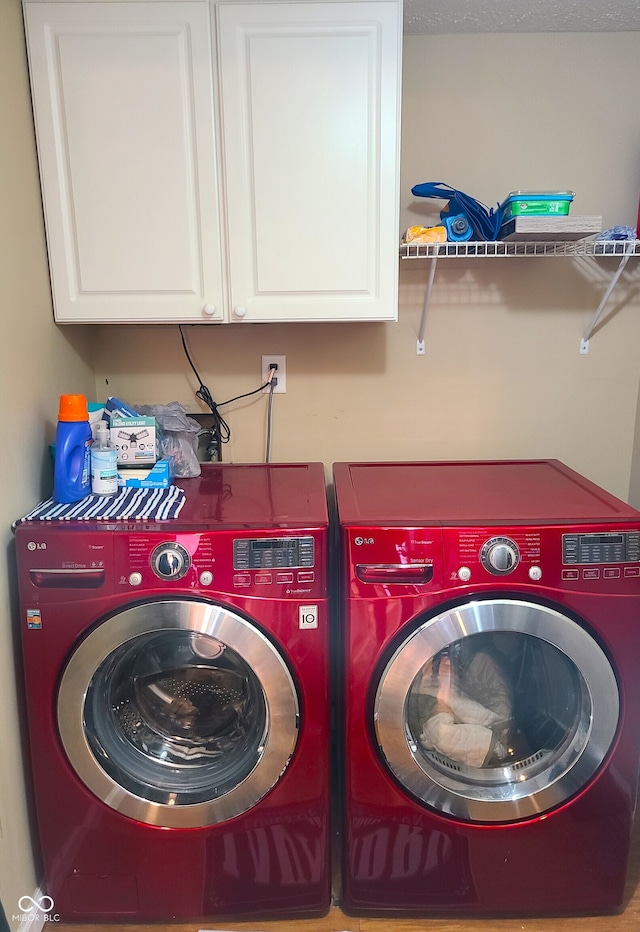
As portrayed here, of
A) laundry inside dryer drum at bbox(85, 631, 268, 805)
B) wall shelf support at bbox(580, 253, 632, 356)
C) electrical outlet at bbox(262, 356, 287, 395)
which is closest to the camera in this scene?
laundry inside dryer drum at bbox(85, 631, 268, 805)

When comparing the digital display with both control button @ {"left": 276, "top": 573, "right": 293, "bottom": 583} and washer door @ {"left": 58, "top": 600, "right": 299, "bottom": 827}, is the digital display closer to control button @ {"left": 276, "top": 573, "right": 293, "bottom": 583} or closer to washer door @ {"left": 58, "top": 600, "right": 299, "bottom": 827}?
control button @ {"left": 276, "top": 573, "right": 293, "bottom": 583}

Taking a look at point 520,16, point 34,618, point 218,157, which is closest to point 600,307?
point 520,16

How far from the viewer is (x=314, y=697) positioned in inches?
56.1

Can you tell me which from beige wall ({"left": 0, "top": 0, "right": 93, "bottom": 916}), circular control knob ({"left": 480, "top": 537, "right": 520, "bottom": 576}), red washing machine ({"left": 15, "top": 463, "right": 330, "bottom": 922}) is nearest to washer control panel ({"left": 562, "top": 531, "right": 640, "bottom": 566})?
circular control knob ({"left": 480, "top": 537, "right": 520, "bottom": 576})

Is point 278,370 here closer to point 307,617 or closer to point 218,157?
point 218,157

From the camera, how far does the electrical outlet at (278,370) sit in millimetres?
1994

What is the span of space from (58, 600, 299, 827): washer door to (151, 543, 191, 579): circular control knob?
2.9 inches

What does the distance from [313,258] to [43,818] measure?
1.51 metres

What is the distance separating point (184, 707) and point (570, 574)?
0.98 metres

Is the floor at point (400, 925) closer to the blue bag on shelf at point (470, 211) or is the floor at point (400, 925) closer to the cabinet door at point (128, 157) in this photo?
the cabinet door at point (128, 157)

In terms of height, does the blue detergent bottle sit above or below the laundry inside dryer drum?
above

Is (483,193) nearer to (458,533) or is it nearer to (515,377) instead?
(515,377)

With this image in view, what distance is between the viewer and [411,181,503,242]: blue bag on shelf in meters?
1.73

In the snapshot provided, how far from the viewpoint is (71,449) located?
152 centimetres
